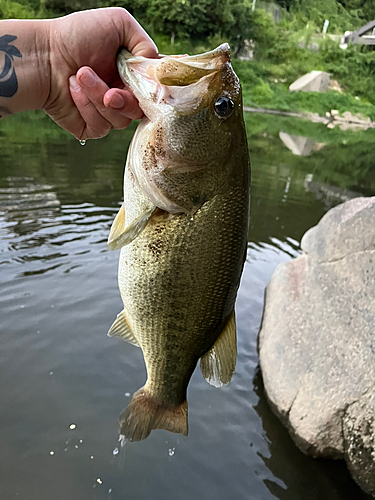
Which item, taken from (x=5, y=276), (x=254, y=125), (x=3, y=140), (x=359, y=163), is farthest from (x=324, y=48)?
(x=5, y=276)

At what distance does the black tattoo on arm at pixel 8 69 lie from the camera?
194 centimetres

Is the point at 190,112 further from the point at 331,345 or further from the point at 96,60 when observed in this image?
the point at 331,345

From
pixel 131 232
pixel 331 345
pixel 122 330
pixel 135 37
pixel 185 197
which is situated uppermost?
pixel 135 37

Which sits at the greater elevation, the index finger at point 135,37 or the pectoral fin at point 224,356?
the index finger at point 135,37

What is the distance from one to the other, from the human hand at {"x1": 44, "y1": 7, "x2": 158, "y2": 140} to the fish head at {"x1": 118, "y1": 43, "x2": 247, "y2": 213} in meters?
0.15

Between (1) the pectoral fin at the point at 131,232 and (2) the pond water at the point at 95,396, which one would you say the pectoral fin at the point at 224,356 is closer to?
(1) the pectoral fin at the point at 131,232

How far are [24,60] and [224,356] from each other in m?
1.66

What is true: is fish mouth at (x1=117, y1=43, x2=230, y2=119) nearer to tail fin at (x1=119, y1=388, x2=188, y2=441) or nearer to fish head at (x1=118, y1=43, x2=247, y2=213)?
fish head at (x1=118, y1=43, x2=247, y2=213)

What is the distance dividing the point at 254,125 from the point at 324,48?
95.4 feet

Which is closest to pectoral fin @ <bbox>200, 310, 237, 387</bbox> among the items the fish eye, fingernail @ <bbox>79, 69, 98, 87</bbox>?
the fish eye

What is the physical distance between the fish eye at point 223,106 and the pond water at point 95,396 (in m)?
2.64

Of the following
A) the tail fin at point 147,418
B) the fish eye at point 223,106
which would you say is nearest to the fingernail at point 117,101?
the fish eye at point 223,106

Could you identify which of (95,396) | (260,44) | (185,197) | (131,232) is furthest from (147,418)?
(260,44)

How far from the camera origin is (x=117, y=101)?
5.46 ft
